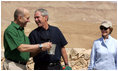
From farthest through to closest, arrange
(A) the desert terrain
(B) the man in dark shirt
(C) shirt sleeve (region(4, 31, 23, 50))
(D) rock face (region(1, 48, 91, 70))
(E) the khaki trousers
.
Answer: (A) the desert terrain < (D) rock face (region(1, 48, 91, 70)) < (B) the man in dark shirt < (E) the khaki trousers < (C) shirt sleeve (region(4, 31, 23, 50))

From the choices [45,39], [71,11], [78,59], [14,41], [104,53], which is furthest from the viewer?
[71,11]

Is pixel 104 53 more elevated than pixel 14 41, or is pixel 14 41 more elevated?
pixel 14 41

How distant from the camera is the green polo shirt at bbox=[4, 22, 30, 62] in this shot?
443 centimetres

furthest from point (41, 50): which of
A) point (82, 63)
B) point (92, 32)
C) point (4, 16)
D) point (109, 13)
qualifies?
point (109, 13)

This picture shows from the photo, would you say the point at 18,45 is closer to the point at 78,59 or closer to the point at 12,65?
the point at 12,65

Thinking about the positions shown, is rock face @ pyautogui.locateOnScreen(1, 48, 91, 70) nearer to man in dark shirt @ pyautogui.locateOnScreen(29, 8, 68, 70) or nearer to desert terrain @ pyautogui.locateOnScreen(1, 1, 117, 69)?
man in dark shirt @ pyautogui.locateOnScreen(29, 8, 68, 70)

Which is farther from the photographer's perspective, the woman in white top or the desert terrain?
the desert terrain

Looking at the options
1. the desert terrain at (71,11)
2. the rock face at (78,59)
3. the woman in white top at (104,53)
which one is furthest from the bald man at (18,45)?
the desert terrain at (71,11)

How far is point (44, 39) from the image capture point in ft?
16.3

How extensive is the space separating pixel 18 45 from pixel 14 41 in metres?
0.08

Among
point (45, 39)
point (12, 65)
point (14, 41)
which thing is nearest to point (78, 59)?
point (45, 39)

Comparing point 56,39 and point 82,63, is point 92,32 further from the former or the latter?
point 56,39

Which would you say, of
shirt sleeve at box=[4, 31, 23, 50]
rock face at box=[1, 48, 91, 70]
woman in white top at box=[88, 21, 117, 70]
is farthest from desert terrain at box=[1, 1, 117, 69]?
shirt sleeve at box=[4, 31, 23, 50]

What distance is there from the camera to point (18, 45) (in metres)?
4.43
